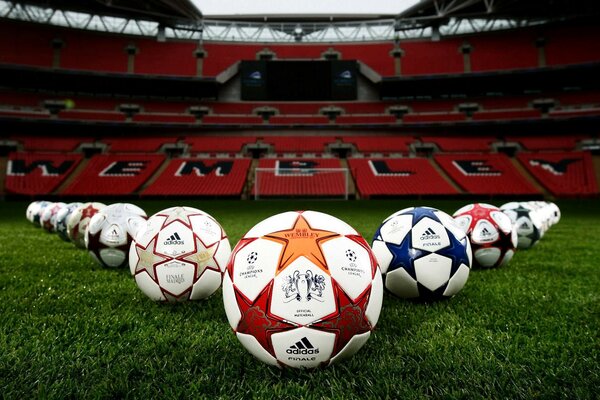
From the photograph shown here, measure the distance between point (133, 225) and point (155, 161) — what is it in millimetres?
25331

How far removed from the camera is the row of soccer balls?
6.41 feet

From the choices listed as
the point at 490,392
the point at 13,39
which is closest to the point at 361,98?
the point at 13,39

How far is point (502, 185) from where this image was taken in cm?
2494

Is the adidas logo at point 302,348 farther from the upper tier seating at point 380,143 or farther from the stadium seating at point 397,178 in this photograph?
the upper tier seating at point 380,143

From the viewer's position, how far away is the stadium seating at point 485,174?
24.5 metres

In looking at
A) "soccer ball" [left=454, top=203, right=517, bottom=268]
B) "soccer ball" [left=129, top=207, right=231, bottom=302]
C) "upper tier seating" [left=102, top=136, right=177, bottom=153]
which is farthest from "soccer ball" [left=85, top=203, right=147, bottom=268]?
"upper tier seating" [left=102, top=136, right=177, bottom=153]

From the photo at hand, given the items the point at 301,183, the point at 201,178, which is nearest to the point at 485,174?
the point at 301,183

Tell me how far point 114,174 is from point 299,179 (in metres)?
12.5

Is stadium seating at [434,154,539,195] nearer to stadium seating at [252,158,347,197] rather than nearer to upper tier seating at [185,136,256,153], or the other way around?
stadium seating at [252,158,347,197]

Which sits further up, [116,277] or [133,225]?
[133,225]

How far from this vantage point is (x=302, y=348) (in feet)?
6.34

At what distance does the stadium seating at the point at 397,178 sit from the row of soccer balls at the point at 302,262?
60.4 ft

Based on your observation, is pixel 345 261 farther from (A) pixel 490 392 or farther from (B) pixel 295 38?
(B) pixel 295 38

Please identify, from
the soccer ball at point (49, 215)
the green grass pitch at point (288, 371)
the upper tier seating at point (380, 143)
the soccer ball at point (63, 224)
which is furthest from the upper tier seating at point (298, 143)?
the green grass pitch at point (288, 371)
